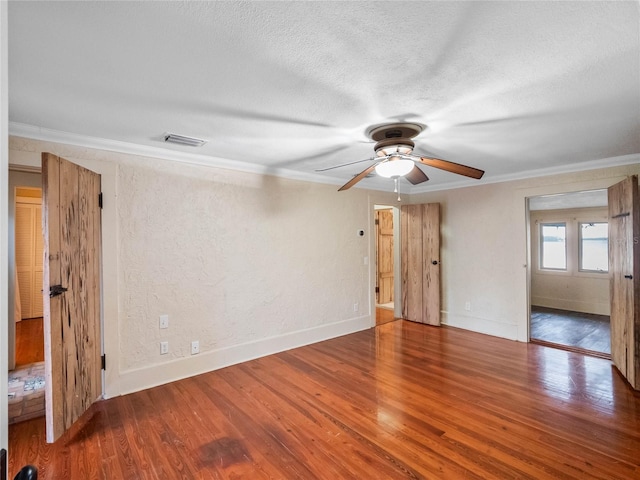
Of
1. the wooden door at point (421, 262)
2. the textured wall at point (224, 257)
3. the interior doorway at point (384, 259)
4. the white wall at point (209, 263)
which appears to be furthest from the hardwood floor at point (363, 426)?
the interior doorway at point (384, 259)

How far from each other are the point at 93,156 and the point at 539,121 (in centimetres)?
368

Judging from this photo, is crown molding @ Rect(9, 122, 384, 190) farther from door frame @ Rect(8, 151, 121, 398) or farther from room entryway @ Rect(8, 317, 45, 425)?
room entryway @ Rect(8, 317, 45, 425)

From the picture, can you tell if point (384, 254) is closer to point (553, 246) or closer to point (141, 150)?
point (553, 246)

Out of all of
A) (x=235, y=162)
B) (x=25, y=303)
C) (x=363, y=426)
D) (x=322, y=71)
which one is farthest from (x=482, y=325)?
(x=25, y=303)

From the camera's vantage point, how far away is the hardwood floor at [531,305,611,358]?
3.99 metres

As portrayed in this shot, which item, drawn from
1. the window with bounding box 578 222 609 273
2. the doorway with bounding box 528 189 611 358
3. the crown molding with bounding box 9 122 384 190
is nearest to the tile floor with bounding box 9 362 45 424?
the crown molding with bounding box 9 122 384 190

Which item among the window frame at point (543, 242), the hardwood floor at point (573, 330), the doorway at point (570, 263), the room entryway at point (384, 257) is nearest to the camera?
the hardwood floor at point (573, 330)

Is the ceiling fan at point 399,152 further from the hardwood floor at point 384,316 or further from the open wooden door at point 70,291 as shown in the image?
the hardwood floor at point 384,316

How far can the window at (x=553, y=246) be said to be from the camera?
6332 millimetres

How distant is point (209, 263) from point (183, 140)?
4.16 feet

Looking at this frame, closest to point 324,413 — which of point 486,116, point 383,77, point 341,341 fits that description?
point 341,341

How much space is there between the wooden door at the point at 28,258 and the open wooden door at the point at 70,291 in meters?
3.96

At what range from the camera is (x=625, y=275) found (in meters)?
2.95

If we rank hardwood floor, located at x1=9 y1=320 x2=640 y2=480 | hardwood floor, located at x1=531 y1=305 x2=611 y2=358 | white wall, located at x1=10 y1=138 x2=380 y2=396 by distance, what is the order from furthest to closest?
hardwood floor, located at x1=531 y1=305 x2=611 y2=358 < white wall, located at x1=10 y1=138 x2=380 y2=396 < hardwood floor, located at x1=9 y1=320 x2=640 y2=480
